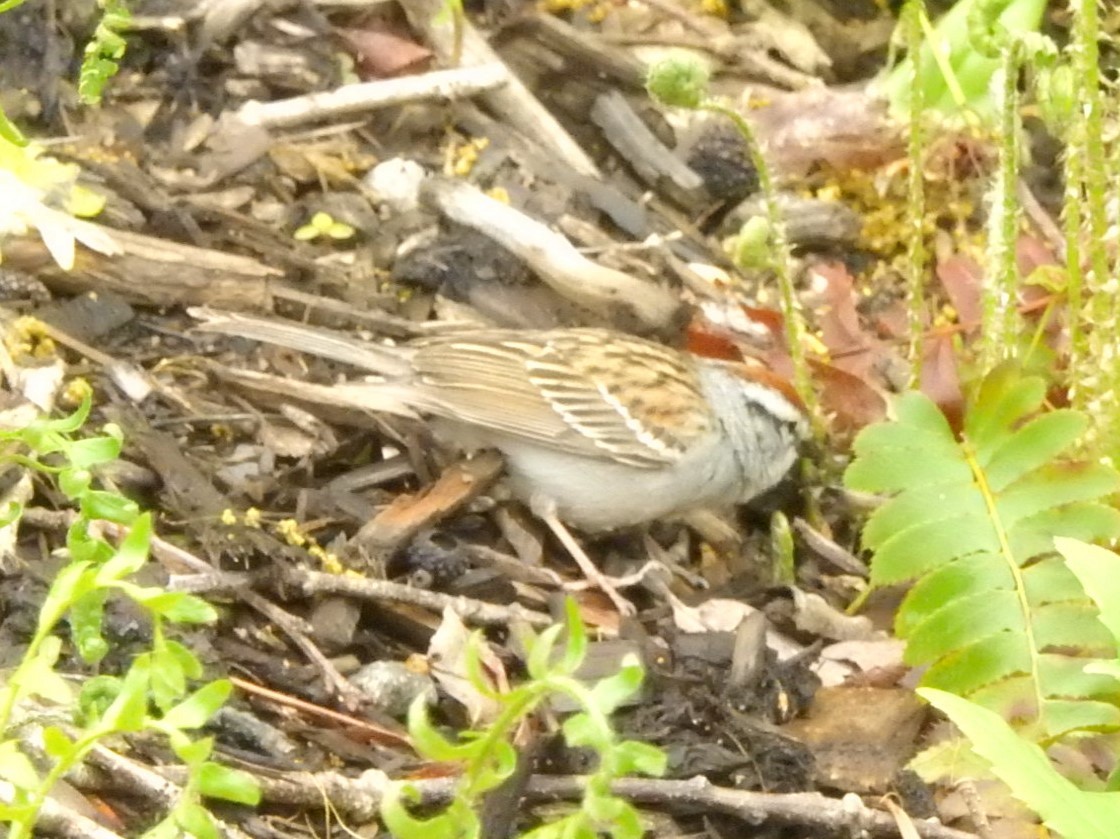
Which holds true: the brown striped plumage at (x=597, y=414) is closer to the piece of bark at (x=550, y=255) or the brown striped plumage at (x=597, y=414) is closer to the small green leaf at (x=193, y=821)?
the piece of bark at (x=550, y=255)

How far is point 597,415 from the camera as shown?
3746mm

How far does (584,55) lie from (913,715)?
7.24ft

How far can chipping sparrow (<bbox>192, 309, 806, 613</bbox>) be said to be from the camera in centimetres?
356

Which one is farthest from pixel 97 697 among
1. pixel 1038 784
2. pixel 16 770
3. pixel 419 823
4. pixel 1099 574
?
pixel 1099 574

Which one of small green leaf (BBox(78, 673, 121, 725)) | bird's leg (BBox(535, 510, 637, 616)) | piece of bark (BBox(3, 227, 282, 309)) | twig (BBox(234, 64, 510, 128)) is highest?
small green leaf (BBox(78, 673, 121, 725))

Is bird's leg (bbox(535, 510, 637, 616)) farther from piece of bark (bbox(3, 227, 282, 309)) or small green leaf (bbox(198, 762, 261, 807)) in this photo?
small green leaf (bbox(198, 762, 261, 807))

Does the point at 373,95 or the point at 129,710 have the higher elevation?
the point at 129,710

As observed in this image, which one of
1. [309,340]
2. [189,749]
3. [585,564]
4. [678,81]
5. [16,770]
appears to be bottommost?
[585,564]

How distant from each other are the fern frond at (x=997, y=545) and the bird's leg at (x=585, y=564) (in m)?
0.61

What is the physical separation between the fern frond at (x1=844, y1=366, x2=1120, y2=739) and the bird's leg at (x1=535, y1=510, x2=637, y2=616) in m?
0.61

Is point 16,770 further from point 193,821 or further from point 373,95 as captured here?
point 373,95

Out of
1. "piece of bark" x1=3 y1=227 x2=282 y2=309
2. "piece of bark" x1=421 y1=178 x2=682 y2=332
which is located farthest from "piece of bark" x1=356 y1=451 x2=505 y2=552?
"piece of bark" x1=3 y1=227 x2=282 y2=309

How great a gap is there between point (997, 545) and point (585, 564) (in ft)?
3.11

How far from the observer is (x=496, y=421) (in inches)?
142
